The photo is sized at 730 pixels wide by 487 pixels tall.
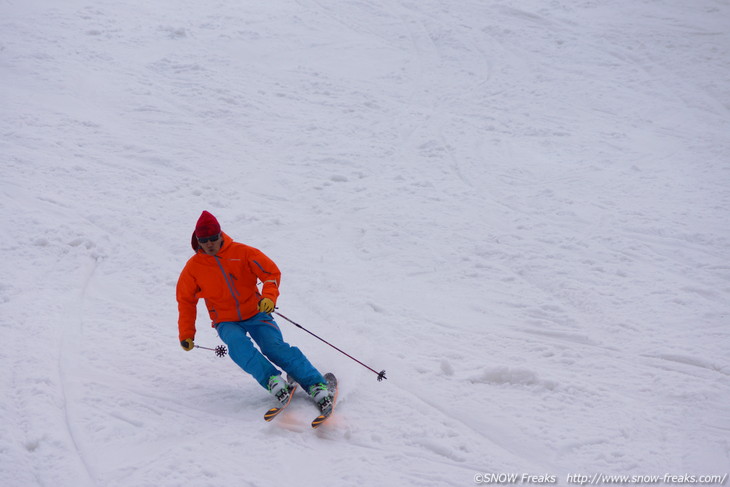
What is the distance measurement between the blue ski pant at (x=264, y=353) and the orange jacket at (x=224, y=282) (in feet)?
0.33

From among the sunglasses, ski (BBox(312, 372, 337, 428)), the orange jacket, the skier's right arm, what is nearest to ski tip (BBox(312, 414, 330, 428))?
ski (BBox(312, 372, 337, 428))

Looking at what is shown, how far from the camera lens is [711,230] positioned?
7.39 meters

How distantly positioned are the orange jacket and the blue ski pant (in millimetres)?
99

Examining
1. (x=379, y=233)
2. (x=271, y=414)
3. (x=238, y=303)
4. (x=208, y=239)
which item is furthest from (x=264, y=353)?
(x=379, y=233)

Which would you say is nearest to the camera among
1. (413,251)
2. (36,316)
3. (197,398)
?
(197,398)

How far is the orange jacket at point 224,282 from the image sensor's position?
15.0ft

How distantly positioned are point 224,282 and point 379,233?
10.8 feet

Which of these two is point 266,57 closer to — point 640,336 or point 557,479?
point 640,336

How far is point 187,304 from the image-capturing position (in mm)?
4602

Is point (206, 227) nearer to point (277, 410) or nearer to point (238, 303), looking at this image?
point (238, 303)

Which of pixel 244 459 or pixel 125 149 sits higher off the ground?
pixel 125 149

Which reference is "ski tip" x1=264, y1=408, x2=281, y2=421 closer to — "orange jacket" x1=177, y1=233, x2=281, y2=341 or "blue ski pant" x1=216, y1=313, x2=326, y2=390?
"blue ski pant" x1=216, y1=313, x2=326, y2=390

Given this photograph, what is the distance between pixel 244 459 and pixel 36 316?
2.76 meters

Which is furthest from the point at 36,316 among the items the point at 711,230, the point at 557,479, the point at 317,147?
the point at 711,230
